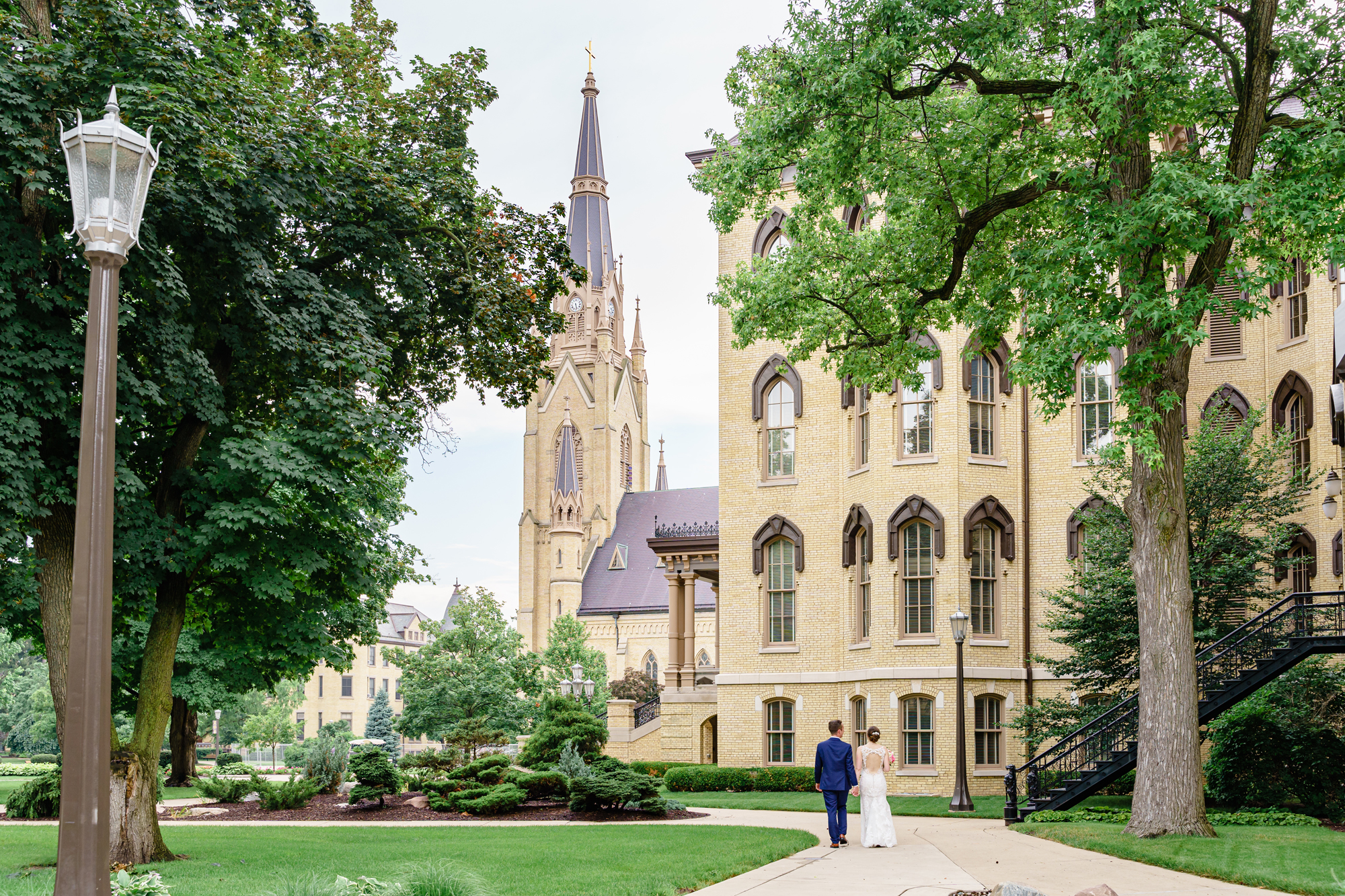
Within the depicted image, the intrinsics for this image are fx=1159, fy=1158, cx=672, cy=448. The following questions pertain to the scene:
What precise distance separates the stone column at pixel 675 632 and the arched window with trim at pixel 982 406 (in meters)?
11.3

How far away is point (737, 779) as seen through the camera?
29.2 metres

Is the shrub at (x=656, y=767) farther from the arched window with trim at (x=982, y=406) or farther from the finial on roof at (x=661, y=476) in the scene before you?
the finial on roof at (x=661, y=476)

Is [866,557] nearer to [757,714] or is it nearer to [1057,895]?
[757,714]

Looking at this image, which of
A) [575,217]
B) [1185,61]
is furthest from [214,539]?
[575,217]

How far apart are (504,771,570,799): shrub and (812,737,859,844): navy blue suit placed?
29.4 ft

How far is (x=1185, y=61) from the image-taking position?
53.2ft

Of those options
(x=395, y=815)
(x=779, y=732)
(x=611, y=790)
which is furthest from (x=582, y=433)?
(x=611, y=790)

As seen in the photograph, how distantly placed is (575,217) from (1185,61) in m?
89.4

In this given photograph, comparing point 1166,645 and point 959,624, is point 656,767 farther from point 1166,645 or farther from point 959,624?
point 1166,645

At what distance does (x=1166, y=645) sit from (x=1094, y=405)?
14601 mm

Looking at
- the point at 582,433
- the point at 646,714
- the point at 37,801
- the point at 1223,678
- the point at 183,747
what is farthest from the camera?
the point at 582,433

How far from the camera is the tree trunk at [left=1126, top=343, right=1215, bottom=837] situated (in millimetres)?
15320

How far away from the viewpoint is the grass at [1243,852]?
456 inches

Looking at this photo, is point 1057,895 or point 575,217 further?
point 575,217
